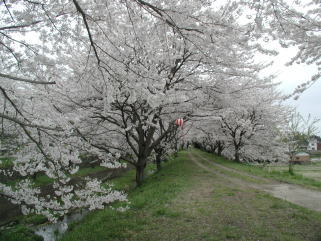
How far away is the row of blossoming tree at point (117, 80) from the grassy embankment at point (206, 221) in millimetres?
856

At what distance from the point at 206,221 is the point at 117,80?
3.69m

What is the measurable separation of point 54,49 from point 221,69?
22.5 ft

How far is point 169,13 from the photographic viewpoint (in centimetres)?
397

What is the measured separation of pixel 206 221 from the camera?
6422mm

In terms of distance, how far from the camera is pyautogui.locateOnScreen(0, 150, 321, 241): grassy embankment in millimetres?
5598

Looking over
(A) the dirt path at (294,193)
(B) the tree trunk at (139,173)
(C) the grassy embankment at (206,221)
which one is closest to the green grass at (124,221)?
(C) the grassy embankment at (206,221)

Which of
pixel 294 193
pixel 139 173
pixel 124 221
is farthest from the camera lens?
pixel 139 173

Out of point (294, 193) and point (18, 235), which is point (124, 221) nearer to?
point (18, 235)

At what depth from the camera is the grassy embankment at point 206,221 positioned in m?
5.60

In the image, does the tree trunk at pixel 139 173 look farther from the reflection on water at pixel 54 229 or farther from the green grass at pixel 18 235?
the green grass at pixel 18 235

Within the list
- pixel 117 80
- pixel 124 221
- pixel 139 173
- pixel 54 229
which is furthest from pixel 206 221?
pixel 139 173

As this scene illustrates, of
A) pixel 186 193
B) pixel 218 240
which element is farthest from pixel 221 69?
pixel 218 240

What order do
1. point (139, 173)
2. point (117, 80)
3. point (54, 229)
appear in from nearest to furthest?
point (117, 80)
point (54, 229)
point (139, 173)

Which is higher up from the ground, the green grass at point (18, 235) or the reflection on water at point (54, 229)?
the green grass at point (18, 235)
